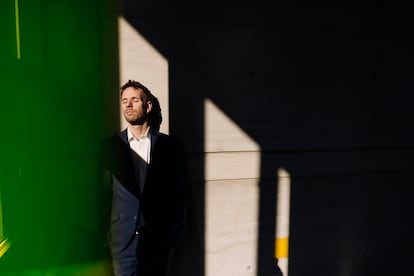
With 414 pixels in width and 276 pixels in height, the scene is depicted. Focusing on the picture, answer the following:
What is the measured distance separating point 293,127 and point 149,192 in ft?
5.52

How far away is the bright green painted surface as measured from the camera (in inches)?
119

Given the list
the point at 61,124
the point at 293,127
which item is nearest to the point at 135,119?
the point at 61,124

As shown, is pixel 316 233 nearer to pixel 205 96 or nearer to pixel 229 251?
pixel 229 251

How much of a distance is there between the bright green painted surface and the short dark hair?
179 millimetres

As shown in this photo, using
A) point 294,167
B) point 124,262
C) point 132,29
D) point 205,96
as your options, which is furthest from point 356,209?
point 132,29

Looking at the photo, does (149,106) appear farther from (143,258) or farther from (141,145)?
(143,258)

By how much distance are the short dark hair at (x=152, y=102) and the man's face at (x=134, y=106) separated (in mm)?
42

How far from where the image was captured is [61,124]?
10.5 ft

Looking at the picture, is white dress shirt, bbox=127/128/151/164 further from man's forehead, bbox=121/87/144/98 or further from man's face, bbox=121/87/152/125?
man's forehead, bbox=121/87/144/98

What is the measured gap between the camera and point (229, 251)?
12.3 feet

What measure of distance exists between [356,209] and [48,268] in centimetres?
319

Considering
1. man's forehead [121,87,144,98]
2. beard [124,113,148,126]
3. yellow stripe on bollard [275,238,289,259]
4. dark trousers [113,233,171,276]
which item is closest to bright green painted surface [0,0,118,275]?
man's forehead [121,87,144,98]

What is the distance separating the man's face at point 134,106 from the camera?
120 inches

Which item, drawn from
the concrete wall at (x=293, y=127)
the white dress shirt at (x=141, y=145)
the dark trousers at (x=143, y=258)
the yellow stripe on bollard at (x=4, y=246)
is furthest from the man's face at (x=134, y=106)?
the yellow stripe on bollard at (x=4, y=246)
